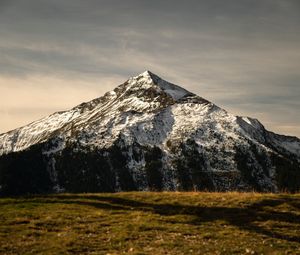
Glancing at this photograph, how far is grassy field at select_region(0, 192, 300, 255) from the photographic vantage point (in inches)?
935

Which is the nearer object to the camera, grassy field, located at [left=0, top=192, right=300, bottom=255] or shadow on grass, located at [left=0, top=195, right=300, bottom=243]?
grassy field, located at [left=0, top=192, right=300, bottom=255]

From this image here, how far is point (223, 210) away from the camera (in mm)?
32656

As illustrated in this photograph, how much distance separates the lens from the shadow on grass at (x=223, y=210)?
29211 millimetres

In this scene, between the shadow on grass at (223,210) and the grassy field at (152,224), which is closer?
the grassy field at (152,224)

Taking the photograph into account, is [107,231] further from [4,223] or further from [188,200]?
[188,200]

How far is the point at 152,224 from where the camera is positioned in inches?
1125

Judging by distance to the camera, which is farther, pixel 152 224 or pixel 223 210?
pixel 223 210

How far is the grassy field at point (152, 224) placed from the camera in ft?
77.9

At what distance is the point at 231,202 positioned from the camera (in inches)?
1366

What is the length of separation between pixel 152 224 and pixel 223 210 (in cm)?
665

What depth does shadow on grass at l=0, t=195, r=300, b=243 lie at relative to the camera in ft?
95.8

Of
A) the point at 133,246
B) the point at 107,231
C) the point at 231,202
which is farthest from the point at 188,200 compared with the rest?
the point at 133,246

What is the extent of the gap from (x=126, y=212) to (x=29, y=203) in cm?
888

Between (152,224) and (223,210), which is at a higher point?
(223,210)
